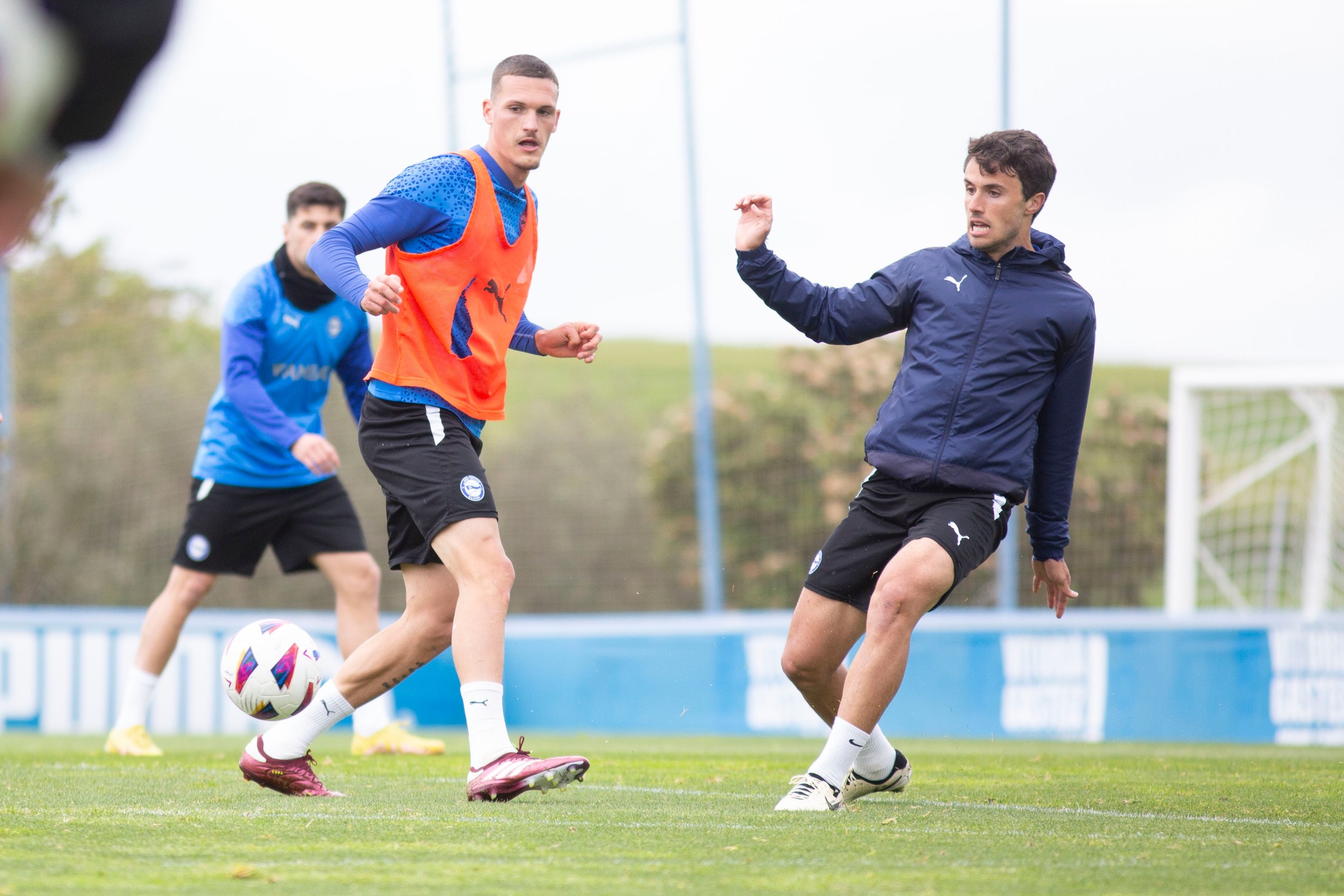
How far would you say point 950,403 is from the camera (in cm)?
485

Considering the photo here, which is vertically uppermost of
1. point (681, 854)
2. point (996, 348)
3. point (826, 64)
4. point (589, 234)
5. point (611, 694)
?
point (826, 64)

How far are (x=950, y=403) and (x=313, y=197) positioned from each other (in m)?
3.62

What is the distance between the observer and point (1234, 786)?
5.76 metres

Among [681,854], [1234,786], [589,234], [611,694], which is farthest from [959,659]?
[589,234]

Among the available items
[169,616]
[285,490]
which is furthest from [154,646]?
[285,490]

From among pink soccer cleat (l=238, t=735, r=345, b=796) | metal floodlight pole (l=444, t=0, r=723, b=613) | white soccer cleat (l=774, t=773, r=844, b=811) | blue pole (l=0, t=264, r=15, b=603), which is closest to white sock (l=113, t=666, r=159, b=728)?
pink soccer cleat (l=238, t=735, r=345, b=796)

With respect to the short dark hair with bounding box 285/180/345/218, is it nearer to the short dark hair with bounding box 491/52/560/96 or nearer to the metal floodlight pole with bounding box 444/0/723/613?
the short dark hair with bounding box 491/52/560/96

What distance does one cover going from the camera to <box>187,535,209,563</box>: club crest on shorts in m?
7.34

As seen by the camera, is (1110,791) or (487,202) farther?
(1110,791)

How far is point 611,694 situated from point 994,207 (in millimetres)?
7201

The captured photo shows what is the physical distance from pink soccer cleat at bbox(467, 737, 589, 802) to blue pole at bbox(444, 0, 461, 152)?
1175 cm

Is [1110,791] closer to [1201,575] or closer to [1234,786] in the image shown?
[1234,786]

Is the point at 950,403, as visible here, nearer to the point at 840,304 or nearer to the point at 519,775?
the point at 840,304

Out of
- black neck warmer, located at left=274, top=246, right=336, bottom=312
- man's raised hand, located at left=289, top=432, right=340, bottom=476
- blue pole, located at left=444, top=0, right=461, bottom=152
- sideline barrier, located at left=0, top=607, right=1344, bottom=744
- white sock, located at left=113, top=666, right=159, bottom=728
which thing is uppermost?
blue pole, located at left=444, top=0, right=461, bottom=152
